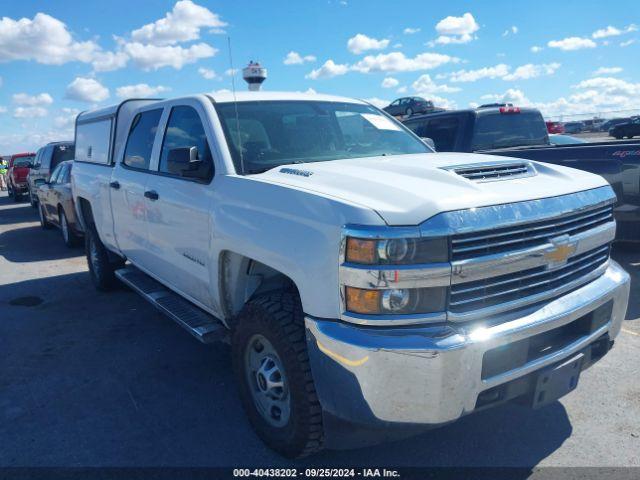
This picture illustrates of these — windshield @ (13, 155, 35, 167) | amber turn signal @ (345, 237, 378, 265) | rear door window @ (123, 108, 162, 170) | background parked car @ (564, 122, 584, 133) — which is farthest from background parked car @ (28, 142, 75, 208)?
background parked car @ (564, 122, 584, 133)

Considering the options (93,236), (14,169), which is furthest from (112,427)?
(14,169)

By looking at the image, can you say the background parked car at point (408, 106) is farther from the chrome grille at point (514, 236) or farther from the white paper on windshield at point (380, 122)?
the chrome grille at point (514, 236)

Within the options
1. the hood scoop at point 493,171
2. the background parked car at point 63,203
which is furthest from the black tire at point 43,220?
the hood scoop at point 493,171

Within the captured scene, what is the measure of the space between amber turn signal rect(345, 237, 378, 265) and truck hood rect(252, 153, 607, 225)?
128 mm

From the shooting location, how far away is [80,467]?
299cm

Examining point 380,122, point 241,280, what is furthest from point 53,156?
point 241,280

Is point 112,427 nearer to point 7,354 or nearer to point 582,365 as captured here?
point 7,354

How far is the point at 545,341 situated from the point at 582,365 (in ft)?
0.99

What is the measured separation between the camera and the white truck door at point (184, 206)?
3.39 m

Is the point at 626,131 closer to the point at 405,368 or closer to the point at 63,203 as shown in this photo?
the point at 63,203

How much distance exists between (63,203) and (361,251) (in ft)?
28.7

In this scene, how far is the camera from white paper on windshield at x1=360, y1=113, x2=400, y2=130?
4280 millimetres

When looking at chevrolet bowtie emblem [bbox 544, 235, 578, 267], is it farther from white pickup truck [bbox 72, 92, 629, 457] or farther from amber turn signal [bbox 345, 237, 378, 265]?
amber turn signal [bbox 345, 237, 378, 265]

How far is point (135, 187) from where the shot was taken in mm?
4570
